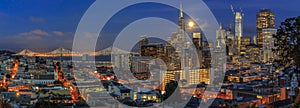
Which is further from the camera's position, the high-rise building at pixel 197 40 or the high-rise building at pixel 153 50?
the high-rise building at pixel 197 40

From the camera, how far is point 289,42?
2.31m

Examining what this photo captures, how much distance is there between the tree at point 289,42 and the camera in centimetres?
223

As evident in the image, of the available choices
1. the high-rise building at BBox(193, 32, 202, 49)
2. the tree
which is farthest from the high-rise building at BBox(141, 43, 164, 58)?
the tree

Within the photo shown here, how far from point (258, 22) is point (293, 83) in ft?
99.9

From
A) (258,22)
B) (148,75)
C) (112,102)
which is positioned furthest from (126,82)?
(258,22)

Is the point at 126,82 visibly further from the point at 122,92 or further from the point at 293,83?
the point at 293,83

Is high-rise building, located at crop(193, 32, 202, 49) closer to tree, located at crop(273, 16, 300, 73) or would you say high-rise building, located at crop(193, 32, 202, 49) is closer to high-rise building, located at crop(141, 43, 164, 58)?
high-rise building, located at crop(141, 43, 164, 58)

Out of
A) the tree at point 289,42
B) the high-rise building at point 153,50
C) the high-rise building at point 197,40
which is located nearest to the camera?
the tree at point 289,42

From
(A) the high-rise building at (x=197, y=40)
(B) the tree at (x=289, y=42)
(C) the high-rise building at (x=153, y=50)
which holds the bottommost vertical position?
(B) the tree at (x=289, y=42)

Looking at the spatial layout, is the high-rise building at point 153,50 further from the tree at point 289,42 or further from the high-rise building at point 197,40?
the tree at point 289,42

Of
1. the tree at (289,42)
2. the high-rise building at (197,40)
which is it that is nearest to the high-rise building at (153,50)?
the high-rise building at (197,40)

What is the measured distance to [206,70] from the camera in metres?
14.3

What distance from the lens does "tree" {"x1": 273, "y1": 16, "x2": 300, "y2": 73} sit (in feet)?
7.32

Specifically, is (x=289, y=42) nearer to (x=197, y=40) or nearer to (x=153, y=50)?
(x=153, y=50)
